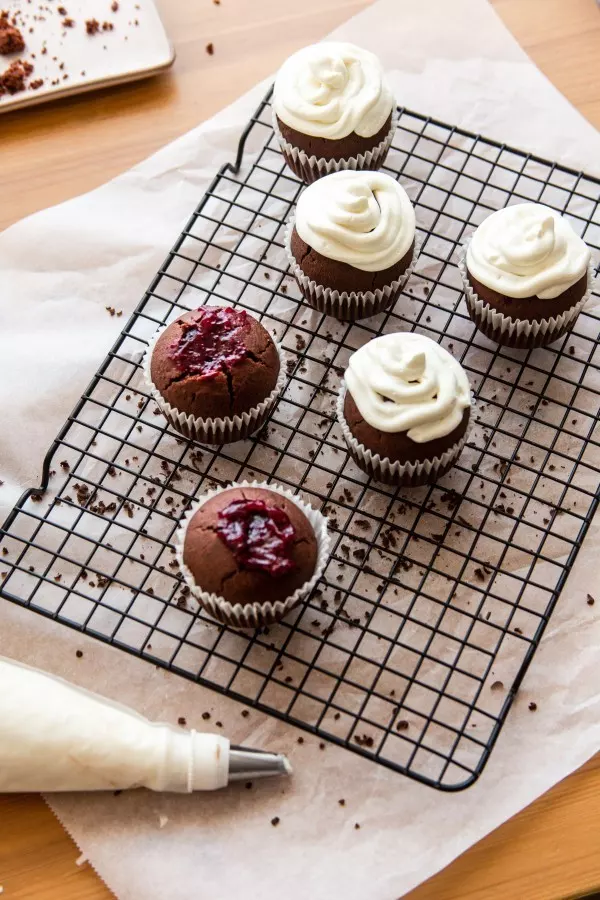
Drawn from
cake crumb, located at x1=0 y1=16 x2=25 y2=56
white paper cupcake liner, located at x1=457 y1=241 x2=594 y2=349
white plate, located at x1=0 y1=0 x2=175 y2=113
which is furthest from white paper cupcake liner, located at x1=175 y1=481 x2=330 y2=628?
cake crumb, located at x1=0 y1=16 x2=25 y2=56

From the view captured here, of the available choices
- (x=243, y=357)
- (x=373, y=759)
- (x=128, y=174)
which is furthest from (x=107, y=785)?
(x=128, y=174)

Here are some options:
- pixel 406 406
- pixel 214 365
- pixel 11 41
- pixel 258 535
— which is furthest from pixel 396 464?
pixel 11 41

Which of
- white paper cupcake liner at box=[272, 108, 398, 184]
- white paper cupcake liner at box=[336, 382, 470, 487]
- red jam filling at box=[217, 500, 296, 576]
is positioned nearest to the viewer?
red jam filling at box=[217, 500, 296, 576]

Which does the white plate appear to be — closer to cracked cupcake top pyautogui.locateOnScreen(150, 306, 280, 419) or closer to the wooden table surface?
the wooden table surface

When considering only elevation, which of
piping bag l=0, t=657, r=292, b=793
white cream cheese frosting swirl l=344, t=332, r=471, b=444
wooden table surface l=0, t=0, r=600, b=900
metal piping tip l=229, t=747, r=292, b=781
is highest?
wooden table surface l=0, t=0, r=600, b=900

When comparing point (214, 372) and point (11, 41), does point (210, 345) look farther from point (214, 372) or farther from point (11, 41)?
point (11, 41)

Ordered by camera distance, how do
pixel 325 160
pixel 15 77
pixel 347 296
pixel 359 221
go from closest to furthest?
pixel 359 221
pixel 347 296
pixel 325 160
pixel 15 77
